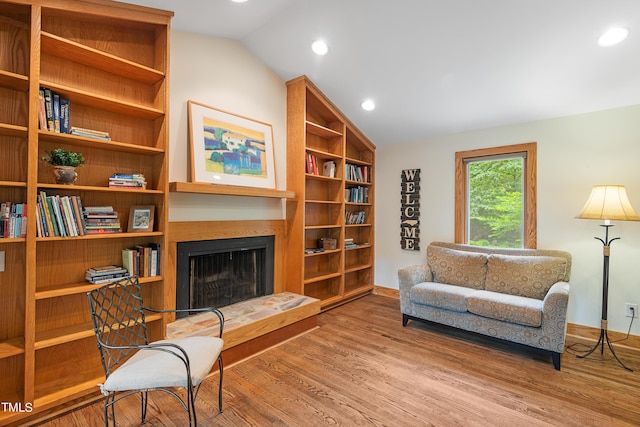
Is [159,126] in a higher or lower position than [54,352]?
higher

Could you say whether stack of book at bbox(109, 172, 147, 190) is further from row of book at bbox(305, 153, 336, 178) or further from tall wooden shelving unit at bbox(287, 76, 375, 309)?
row of book at bbox(305, 153, 336, 178)

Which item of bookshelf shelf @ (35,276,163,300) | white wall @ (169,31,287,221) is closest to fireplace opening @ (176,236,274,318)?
white wall @ (169,31,287,221)

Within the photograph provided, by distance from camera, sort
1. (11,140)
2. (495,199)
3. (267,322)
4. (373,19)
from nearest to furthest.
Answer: (11,140) < (373,19) < (267,322) < (495,199)

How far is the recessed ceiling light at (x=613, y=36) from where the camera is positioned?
2154 millimetres

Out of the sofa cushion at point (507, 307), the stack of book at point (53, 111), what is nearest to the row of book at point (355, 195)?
the sofa cushion at point (507, 307)

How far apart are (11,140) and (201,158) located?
1209mm

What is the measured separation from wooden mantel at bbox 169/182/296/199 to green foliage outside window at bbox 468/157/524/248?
2.39 metres

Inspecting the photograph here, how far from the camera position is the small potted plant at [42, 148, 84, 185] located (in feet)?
6.23

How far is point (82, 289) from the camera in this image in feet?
6.43

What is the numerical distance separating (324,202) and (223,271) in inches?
55.7

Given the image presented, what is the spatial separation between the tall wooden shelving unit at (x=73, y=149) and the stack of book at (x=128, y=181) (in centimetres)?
6

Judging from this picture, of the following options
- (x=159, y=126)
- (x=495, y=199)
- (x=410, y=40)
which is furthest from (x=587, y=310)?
(x=159, y=126)

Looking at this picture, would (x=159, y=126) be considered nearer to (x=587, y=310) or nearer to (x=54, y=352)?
(x=54, y=352)

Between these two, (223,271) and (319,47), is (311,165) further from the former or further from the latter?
(223,271)
